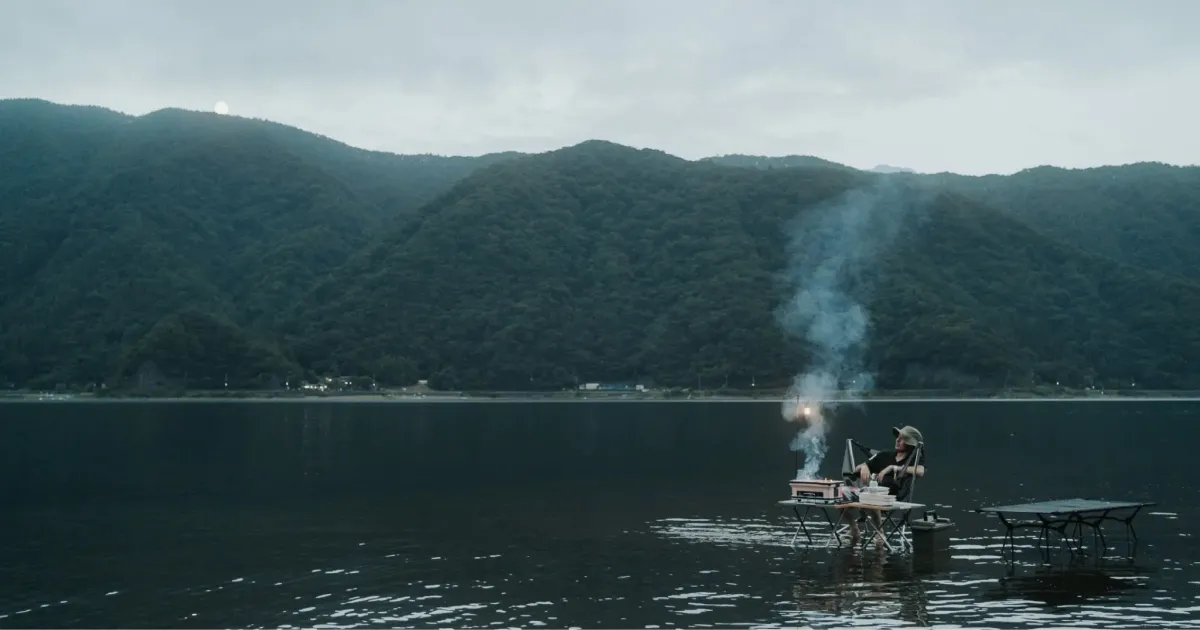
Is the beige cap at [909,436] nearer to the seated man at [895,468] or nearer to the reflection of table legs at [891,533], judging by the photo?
the seated man at [895,468]

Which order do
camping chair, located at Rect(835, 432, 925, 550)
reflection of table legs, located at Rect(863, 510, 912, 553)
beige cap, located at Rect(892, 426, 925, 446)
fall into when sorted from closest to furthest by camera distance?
reflection of table legs, located at Rect(863, 510, 912, 553) → beige cap, located at Rect(892, 426, 925, 446) → camping chair, located at Rect(835, 432, 925, 550)

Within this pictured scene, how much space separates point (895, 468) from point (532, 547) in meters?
9.41

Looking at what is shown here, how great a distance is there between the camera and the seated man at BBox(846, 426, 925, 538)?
30266mm

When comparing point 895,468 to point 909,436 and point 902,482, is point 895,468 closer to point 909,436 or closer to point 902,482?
point 902,482

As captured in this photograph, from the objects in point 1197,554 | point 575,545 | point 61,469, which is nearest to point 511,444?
point 61,469

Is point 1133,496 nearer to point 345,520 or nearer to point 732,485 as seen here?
point 732,485

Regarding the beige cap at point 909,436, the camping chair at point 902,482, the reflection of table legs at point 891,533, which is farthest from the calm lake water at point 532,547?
the beige cap at point 909,436

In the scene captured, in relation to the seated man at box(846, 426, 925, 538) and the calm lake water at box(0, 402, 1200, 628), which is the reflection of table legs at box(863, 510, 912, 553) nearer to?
the seated man at box(846, 426, 925, 538)

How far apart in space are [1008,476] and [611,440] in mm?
37962

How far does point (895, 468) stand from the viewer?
1200 inches

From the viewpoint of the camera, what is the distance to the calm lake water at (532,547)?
23828 millimetres

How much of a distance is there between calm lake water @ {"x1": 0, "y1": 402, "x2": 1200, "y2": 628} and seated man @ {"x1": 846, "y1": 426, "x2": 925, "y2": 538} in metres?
1.82

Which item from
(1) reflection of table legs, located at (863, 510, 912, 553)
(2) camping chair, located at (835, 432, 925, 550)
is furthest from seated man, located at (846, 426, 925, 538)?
(1) reflection of table legs, located at (863, 510, 912, 553)

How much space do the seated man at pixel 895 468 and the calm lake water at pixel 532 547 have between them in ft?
5.97
